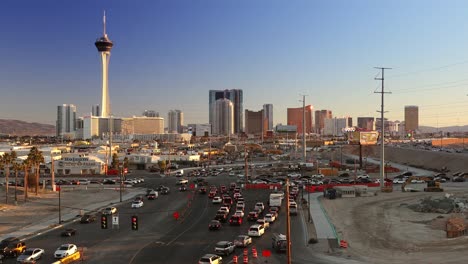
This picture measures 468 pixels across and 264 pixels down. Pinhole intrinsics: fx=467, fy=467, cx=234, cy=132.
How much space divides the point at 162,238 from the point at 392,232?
17863 millimetres

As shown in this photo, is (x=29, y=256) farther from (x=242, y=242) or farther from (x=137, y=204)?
Answer: (x=137, y=204)

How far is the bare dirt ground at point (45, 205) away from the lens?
44.2 metres

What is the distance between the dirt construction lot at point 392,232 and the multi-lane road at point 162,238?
3852mm

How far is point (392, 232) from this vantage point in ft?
120

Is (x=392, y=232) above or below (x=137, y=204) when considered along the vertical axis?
above

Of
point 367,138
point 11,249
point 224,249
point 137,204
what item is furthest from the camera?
point 367,138

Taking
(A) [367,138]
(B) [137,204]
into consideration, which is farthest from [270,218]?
(A) [367,138]

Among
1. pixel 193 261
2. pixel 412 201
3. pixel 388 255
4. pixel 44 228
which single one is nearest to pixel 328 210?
pixel 412 201

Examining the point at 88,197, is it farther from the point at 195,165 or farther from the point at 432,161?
the point at 432,161

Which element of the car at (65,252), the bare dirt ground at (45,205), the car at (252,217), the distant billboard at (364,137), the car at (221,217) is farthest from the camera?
the distant billboard at (364,137)

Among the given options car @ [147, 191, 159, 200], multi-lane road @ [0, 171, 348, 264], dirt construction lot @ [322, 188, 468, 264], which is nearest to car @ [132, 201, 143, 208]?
multi-lane road @ [0, 171, 348, 264]

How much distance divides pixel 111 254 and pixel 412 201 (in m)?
37.8

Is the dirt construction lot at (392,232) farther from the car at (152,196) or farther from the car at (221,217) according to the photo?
the car at (152,196)

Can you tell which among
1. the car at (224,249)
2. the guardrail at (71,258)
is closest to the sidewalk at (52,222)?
the guardrail at (71,258)
